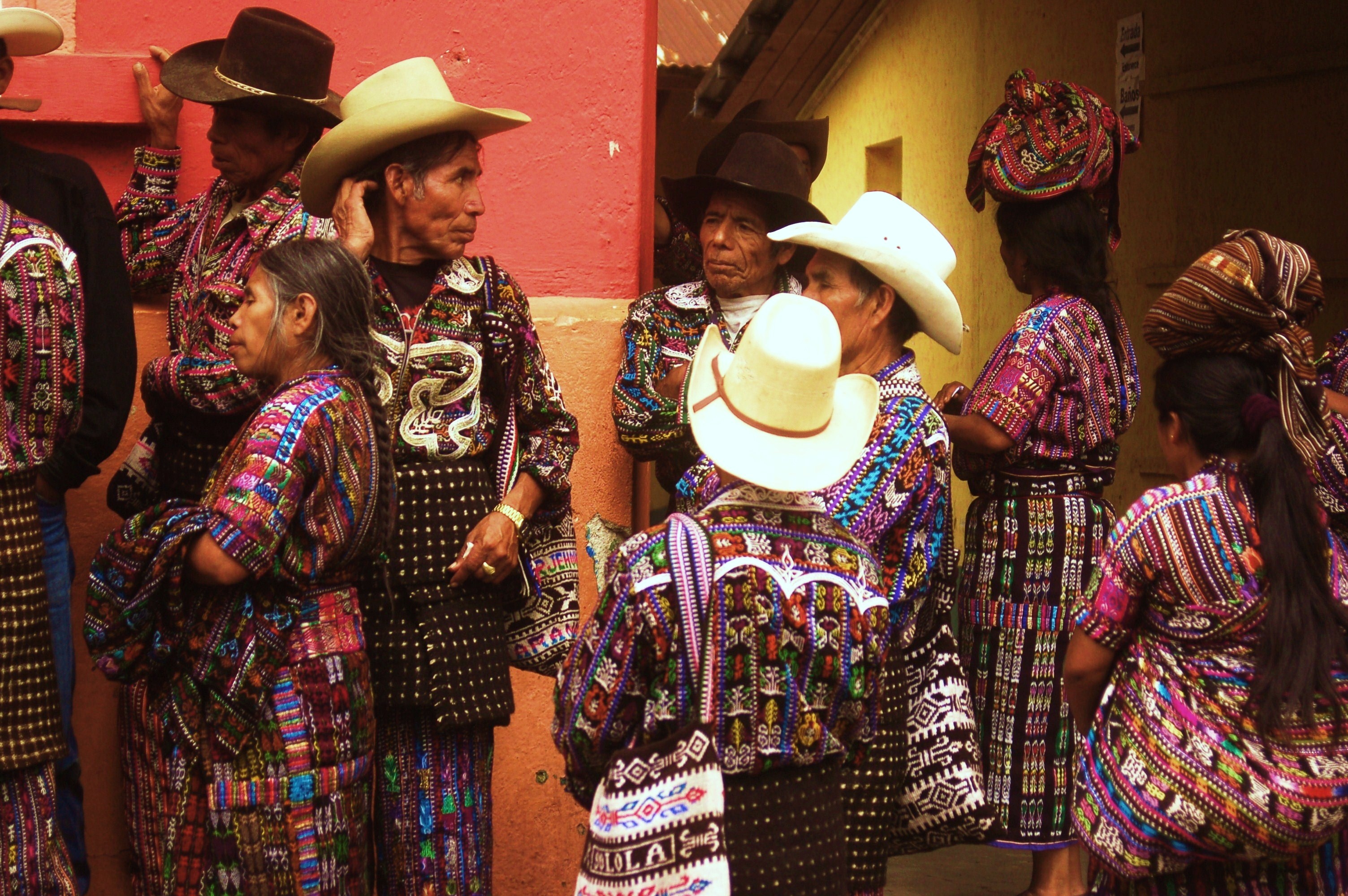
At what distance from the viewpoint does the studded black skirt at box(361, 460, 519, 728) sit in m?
3.52

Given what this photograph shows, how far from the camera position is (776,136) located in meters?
5.42

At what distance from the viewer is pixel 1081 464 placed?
4953mm

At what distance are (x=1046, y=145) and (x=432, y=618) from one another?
2.80 meters

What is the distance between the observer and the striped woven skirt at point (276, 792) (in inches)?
126

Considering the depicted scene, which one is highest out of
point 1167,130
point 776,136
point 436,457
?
point 1167,130

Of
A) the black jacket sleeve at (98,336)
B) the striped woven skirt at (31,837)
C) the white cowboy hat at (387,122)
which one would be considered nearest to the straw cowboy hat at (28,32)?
the black jacket sleeve at (98,336)

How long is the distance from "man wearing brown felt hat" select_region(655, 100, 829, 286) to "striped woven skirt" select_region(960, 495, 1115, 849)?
4.95 feet

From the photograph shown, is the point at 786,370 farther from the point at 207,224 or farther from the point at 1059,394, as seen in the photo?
the point at 1059,394

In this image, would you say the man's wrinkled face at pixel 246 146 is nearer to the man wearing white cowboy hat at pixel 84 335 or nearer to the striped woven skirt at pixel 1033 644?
the man wearing white cowboy hat at pixel 84 335

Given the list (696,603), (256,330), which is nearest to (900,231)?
(696,603)

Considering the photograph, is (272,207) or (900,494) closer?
(900,494)

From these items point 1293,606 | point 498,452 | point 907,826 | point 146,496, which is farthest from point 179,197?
point 1293,606

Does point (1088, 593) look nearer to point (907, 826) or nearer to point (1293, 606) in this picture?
point (1293, 606)

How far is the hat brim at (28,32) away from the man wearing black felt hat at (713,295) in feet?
6.29
